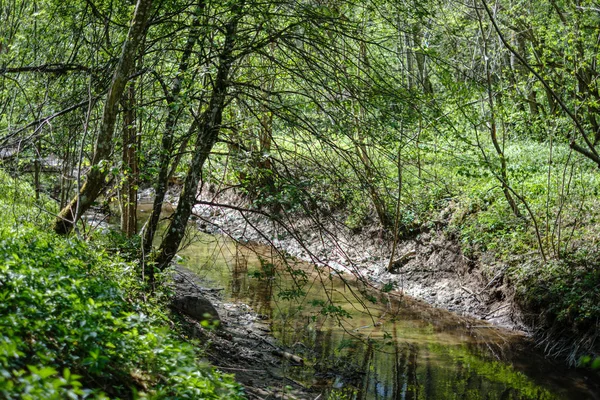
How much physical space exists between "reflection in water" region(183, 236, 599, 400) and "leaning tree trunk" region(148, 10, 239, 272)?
762 millimetres

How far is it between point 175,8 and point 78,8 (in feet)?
5.53

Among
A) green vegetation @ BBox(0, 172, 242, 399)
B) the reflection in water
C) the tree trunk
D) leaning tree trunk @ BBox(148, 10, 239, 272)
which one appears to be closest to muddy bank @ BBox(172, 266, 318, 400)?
the reflection in water

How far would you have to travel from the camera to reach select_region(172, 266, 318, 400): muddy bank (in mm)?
7199

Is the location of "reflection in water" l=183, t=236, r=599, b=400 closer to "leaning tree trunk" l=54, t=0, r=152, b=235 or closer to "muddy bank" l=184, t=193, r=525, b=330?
"muddy bank" l=184, t=193, r=525, b=330

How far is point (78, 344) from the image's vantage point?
13.1 feet

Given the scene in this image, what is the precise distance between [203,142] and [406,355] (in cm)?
461

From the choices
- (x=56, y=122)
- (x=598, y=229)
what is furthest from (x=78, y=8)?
(x=598, y=229)

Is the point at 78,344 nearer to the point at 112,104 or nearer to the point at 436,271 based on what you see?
the point at 112,104

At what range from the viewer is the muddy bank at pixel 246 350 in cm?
720

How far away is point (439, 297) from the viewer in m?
12.5

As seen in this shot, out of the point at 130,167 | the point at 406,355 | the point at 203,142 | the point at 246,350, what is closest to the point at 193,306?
the point at 246,350

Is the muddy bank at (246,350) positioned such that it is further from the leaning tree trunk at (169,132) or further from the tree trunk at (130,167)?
the tree trunk at (130,167)

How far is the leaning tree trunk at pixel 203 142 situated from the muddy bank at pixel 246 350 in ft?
2.92

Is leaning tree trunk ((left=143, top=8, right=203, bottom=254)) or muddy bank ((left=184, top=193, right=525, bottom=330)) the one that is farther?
muddy bank ((left=184, top=193, right=525, bottom=330))
